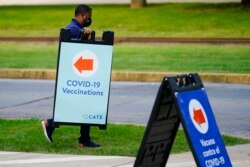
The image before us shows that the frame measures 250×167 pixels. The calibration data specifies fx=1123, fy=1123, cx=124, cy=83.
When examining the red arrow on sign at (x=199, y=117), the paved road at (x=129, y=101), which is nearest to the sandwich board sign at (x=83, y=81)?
the paved road at (x=129, y=101)

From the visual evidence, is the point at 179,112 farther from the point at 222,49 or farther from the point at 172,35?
the point at 172,35

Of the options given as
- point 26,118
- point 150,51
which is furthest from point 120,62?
point 26,118

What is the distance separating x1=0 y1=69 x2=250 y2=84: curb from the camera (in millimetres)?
21034

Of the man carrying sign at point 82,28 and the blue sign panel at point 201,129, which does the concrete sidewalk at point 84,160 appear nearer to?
the man carrying sign at point 82,28

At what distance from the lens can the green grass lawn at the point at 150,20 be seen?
35406 millimetres

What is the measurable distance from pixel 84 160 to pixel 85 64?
48.5 inches

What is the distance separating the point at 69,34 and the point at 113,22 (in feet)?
88.7

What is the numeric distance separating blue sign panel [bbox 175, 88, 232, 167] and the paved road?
487 cm

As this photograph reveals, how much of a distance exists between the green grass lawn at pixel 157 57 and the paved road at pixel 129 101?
1951mm

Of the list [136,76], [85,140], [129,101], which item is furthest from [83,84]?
[136,76]

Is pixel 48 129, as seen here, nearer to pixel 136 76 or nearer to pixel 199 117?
pixel 199 117

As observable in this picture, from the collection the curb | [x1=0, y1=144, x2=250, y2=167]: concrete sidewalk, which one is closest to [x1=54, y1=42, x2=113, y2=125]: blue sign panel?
[x1=0, y1=144, x2=250, y2=167]: concrete sidewalk

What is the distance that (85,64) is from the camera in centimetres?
1216

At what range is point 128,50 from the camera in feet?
93.0
